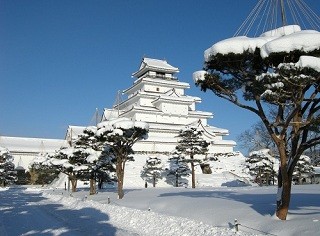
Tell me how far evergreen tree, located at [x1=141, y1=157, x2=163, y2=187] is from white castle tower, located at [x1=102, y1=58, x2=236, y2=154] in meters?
11.6

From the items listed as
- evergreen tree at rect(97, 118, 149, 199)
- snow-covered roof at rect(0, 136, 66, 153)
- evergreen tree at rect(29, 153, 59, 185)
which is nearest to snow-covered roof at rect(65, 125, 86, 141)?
snow-covered roof at rect(0, 136, 66, 153)

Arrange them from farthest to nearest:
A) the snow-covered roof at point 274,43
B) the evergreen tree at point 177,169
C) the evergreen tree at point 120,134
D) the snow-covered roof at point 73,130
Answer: the snow-covered roof at point 73,130 → the evergreen tree at point 177,169 → the evergreen tree at point 120,134 → the snow-covered roof at point 274,43

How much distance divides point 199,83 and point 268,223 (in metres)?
4.80

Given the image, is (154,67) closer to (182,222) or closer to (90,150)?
(90,150)

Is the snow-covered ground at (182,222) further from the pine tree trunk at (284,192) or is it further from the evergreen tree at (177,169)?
the evergreen tree at (177,169)

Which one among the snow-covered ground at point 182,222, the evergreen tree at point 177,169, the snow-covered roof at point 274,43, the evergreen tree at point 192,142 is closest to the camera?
the snow-covered roof at point 274,43

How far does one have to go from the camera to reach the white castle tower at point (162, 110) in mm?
62156

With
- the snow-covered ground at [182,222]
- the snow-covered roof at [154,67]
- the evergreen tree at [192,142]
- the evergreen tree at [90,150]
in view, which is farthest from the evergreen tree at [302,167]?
the snow-covered roof at [154,67]

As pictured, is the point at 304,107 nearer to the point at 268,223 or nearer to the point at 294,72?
the point at 294,72

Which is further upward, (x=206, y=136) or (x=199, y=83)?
(x=206, y=136)

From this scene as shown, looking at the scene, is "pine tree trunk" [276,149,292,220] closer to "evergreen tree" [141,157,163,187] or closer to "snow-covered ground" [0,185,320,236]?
"snow-covered ground" [0,185,320,236]

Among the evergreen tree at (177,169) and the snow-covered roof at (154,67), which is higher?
the snow-covered roof at (154,67)

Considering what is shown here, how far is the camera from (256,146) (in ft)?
166

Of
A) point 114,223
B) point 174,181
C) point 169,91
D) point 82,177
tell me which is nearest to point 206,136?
point 169,91
